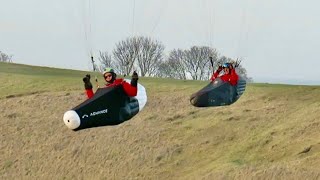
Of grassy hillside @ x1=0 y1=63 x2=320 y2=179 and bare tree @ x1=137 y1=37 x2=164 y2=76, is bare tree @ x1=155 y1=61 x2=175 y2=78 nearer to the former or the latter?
bare tree @ x1=137 y1=37 x2=164 y2=76

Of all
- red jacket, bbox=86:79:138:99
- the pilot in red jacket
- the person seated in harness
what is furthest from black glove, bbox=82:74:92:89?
the pilot in red jacket

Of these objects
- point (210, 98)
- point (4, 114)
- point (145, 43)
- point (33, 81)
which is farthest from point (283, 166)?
point (145, 43)

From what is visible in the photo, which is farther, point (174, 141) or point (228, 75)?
point (174, 141)

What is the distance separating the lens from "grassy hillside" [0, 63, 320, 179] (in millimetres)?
29422

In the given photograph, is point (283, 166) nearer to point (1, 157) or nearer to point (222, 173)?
point (222, 173)

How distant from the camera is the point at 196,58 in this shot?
10269cm

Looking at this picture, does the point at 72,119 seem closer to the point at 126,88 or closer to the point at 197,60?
the point at 126,88

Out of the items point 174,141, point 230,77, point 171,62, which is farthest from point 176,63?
point 230,77

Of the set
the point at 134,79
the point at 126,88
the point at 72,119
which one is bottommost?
the point at 72,119

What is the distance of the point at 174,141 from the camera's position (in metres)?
34.0

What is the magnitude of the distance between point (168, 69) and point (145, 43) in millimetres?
7564

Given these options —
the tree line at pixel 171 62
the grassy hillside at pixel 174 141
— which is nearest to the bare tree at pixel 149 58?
the tree line at pixel 171 62

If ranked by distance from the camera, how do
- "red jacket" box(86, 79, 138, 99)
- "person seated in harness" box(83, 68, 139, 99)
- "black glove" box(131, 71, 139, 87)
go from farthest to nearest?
"red jacket" box(86, 79, 138, 99) < "person seated in harness" box(83, 68, 139, 99) < "black glove" box(131, 71, 139, 87)

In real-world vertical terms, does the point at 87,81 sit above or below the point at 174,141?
above
